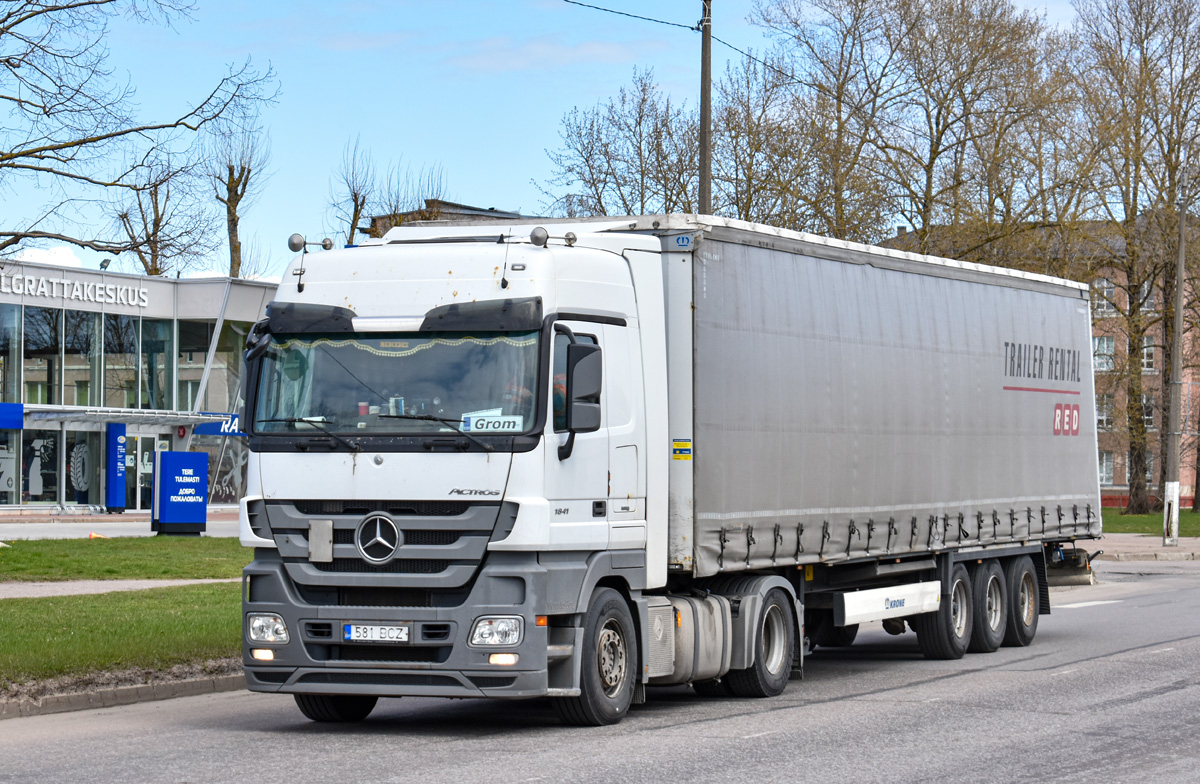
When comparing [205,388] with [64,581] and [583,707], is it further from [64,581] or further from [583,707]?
[583,707]

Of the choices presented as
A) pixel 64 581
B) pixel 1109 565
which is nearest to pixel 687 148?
pixel 1109 565

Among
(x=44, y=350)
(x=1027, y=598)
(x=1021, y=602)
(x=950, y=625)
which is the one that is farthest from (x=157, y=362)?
(x=950, y=625)

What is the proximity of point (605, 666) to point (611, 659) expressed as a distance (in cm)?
11

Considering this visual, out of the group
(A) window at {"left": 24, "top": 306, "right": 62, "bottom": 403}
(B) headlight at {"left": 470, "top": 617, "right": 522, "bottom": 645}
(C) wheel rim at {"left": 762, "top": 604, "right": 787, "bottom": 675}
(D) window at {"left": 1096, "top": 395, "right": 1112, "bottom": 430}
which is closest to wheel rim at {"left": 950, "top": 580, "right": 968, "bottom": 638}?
(C) wheel rim at {"left": 762, "top": 604, "right": 787, "bottom": 675}

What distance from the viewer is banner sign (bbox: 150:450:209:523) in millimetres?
33906

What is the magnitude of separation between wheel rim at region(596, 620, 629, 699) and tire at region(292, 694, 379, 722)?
1.69 meters

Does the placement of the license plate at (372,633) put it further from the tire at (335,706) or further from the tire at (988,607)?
the tire at (988,607)

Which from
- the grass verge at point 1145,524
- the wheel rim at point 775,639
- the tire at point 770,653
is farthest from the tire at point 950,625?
the grass verge at point 1145,524

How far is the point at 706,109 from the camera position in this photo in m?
20.1

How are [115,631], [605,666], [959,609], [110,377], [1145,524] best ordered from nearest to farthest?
1. [605,666]
2. [115,631]
3. [959,609]
4. [1145,524]
5. [110,377]

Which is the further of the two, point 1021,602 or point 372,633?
point 1021,602

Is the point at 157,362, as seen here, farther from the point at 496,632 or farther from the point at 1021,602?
the point at 496,632

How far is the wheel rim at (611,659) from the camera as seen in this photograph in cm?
1075

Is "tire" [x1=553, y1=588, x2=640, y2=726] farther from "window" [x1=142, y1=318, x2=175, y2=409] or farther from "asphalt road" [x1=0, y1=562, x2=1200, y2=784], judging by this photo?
"window" [x1=142, y1=318, x2=175, y2=409]
